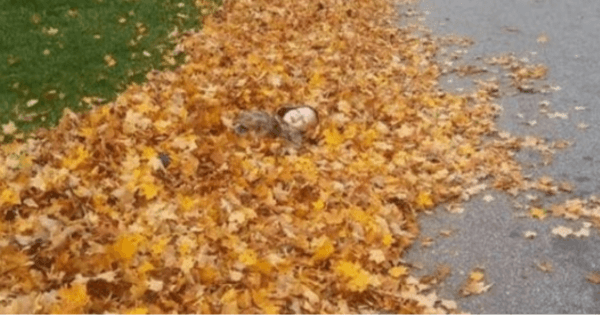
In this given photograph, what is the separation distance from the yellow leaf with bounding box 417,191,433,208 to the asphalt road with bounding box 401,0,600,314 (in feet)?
0.40

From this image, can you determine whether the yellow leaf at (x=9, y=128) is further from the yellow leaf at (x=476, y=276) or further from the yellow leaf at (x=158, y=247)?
the yellow leaf at (x=476, y=276)

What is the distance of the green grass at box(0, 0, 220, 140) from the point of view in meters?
8.74

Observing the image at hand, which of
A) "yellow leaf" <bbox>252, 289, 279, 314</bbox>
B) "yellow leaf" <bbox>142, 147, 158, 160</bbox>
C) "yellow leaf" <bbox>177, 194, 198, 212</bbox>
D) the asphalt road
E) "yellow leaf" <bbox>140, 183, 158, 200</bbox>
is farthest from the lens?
"yellow leaf" <bbox>142, 147, 158, 160</bbox>

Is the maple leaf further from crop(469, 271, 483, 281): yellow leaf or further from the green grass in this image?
the green grass

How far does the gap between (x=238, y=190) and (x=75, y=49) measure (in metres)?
4.98

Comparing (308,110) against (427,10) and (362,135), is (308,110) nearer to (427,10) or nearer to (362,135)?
(362,135)

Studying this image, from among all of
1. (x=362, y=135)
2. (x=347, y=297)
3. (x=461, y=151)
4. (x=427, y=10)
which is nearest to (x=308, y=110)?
(x=362, y=135)

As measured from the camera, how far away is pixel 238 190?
671cm

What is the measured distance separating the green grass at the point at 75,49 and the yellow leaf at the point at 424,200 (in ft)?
13.9

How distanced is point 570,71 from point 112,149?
686 cm

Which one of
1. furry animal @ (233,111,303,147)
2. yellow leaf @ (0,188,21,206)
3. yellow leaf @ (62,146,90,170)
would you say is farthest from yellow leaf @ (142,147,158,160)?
yellow leaf @ (0,188,21,206)

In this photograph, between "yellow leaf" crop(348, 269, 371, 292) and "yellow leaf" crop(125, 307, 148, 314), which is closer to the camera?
"yellow leaf" crop(125, 307, 148, 314)

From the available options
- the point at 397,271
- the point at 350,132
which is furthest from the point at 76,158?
the point at 397,271

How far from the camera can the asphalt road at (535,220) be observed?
5.64 m
